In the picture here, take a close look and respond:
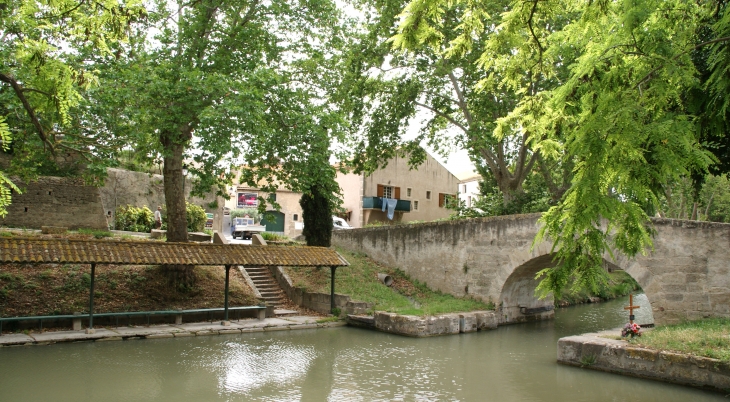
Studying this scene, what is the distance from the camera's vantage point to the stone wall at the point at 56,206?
64.3 ft

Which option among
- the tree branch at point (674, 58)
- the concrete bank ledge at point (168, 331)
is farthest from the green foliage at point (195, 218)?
the tree branch at point (674, 58)

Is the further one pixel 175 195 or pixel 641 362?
pixel 175 195

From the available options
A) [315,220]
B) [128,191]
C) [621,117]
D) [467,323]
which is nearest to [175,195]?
[315,220]

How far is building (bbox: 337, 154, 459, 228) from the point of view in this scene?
34562 mm

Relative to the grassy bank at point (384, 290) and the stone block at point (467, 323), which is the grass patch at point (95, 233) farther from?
the stone block at point (467, 323)

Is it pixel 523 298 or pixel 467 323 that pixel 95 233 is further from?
pixel 523 298

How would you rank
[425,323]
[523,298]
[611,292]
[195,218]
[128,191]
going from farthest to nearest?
[611,292] < [128,191] < [195,218] < [523,298] < [425,323]

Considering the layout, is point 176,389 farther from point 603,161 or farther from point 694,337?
point 694,337

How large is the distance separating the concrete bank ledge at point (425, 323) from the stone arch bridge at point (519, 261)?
1626mm

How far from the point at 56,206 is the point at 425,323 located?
1377 cm

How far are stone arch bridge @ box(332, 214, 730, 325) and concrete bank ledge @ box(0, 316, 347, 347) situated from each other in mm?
5107

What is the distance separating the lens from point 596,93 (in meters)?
5.35

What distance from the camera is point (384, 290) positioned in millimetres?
19453

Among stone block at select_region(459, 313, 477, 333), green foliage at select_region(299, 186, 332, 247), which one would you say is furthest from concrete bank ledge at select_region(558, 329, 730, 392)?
green foliage at select_region(299, 186, 332, 247)
